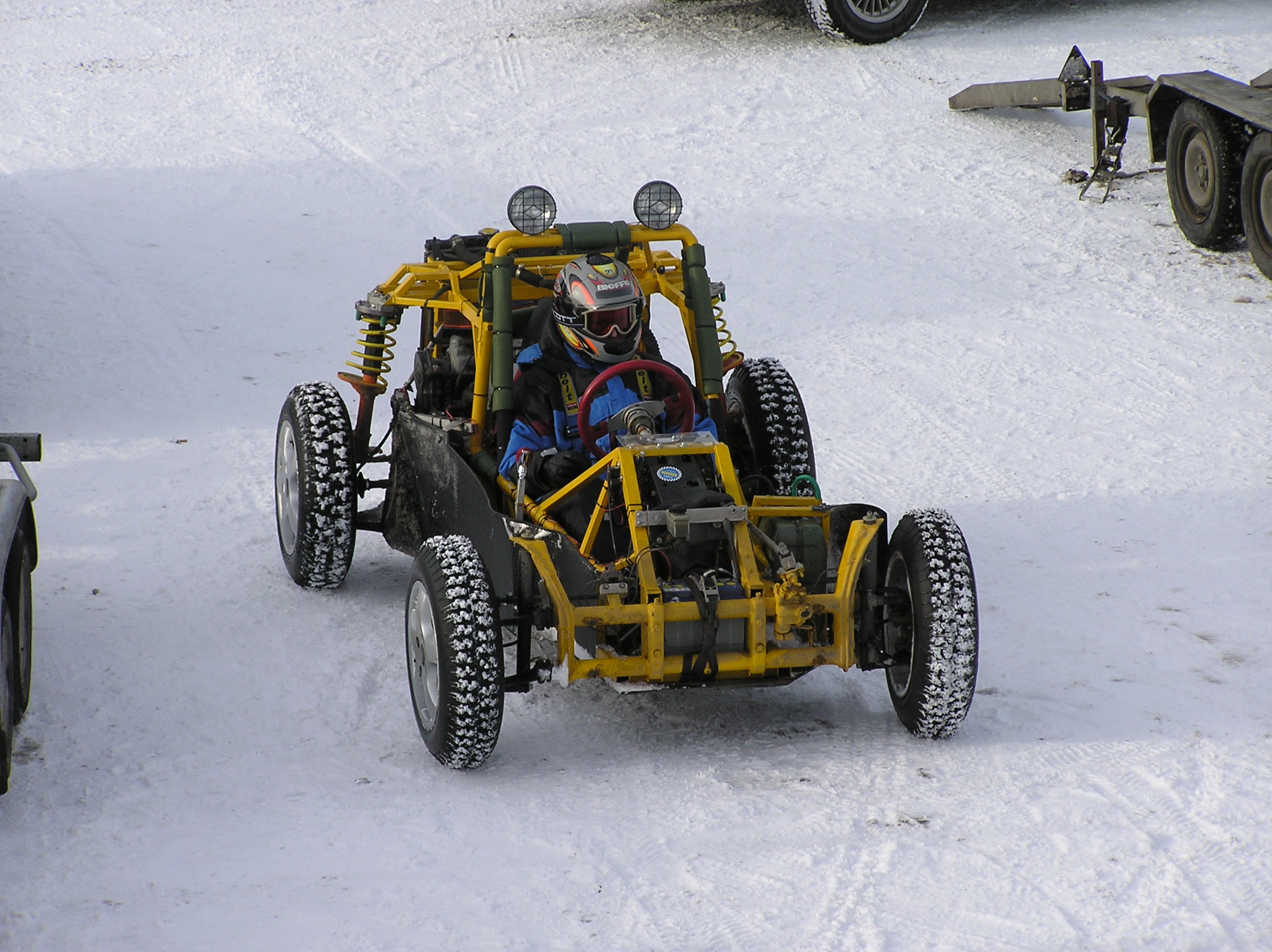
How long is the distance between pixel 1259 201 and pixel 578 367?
20.4 feet

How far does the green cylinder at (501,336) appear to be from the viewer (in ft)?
20.5

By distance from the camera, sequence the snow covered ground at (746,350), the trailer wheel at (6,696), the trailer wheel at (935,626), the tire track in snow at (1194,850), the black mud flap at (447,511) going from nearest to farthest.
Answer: the tire track in snow at (1194,850)
the snow covered ground at (746,350)
the trailer wheel at (6,696)
the trailer wheel at (935,626)
the black mud flap at (447,511)

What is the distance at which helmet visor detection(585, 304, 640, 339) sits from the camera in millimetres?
6242

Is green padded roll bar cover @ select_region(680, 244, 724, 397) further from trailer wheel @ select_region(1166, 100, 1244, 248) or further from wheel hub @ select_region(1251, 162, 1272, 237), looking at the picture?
trailer wheel @ select_region(1166, 100, 1244, 248)

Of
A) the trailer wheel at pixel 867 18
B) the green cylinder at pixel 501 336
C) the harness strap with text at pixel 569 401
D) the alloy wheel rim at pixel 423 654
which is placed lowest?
the alloy wheel rim at pixel 423 654

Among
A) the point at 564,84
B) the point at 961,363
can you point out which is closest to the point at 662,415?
the point at 961,363

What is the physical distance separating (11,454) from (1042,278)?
757 cm

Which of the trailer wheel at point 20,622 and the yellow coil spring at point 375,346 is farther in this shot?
the yellow coil spring at point 375,346

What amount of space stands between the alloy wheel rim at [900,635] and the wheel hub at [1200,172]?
6626 mm

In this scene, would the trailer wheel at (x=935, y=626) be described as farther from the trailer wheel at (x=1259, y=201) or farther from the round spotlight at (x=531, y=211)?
the trailer wheel at (x=1259, y=201)

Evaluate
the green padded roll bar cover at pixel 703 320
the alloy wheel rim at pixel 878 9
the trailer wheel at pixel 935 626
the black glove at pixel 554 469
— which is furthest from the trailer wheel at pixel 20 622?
the alloy wheel rim at pixel 878 9

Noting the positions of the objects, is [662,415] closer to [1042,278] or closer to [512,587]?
[512,587]

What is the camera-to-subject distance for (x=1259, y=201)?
10375 millimetres

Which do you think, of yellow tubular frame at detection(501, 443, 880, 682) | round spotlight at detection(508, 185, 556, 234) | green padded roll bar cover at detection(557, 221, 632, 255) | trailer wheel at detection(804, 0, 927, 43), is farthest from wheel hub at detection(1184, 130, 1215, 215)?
yellow tubular frame at detection(501, 443, 880, 682)
